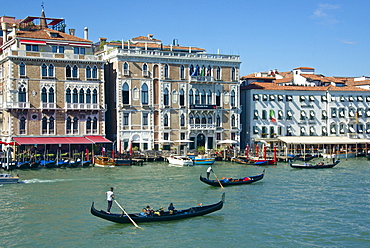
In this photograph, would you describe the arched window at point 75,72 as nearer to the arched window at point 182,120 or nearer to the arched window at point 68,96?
the arched window at point 68,96

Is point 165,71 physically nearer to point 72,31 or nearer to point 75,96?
point 75,96

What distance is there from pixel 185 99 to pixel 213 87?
3.10m

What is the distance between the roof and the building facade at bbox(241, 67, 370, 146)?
42.9 inches

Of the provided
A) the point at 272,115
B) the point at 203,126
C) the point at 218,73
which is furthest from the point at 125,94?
the point at 272,115

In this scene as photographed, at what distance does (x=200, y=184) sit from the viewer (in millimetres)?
33375

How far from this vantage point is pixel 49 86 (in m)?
44.2

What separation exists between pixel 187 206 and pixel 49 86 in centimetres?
2191

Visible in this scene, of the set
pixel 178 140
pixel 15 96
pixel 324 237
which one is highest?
pixel 15 96

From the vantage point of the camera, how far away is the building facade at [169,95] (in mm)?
47594

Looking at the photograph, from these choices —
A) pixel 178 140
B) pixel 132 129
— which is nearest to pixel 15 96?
pixel 132 129

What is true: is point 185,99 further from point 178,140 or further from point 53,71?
point 53,71

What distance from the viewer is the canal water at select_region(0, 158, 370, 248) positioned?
2094cm

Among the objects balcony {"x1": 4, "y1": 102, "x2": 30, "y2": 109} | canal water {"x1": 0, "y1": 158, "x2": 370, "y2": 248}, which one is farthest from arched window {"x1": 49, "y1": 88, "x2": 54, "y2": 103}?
canal water {"x1": 0, "y1": 158, "x2": 370, "y2": 248}

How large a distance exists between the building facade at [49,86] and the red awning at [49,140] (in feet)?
1.54
